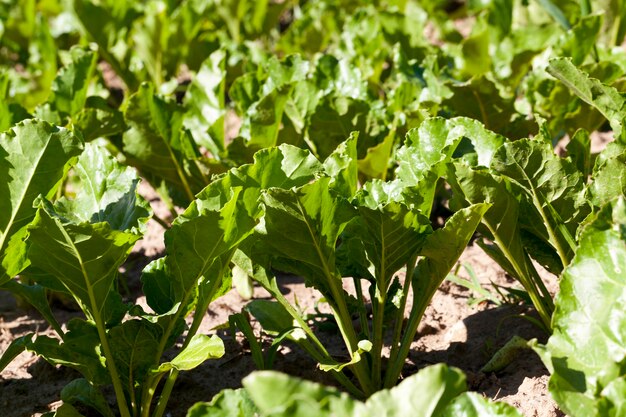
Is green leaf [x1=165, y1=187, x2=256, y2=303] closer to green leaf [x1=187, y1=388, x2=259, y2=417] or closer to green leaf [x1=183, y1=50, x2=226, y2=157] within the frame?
green leaf [x1=187, y1=388, x2=259, y2=417]

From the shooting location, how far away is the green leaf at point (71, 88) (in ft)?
10.6

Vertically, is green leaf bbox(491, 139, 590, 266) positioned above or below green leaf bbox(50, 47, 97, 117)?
below

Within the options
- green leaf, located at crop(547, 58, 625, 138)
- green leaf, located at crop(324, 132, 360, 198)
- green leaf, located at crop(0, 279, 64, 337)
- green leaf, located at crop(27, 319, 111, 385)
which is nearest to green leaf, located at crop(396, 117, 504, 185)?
green leaf, located at crop(324, 132, 360, 198)

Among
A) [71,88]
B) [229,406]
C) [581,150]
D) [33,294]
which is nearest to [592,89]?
[581,150]

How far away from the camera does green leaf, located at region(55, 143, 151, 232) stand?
230 centimetres

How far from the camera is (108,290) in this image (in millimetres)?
2191

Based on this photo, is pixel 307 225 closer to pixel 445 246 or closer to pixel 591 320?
pixel 445 246

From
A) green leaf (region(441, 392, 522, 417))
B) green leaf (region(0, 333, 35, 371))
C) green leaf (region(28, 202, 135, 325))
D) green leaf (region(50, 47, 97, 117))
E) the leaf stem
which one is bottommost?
the leaf stem

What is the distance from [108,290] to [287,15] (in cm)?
433

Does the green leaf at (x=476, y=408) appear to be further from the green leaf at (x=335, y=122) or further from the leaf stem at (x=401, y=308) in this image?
the green leaf at (x=335, y=122)

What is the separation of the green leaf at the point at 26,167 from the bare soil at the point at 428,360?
1.50 feet

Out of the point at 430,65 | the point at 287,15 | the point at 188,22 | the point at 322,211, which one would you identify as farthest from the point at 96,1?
the point at 322,211

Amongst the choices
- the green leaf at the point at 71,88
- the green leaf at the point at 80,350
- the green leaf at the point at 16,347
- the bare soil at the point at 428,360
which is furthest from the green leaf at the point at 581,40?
the green leaf at the point at 16,347

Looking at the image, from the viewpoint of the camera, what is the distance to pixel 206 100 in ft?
10.7
